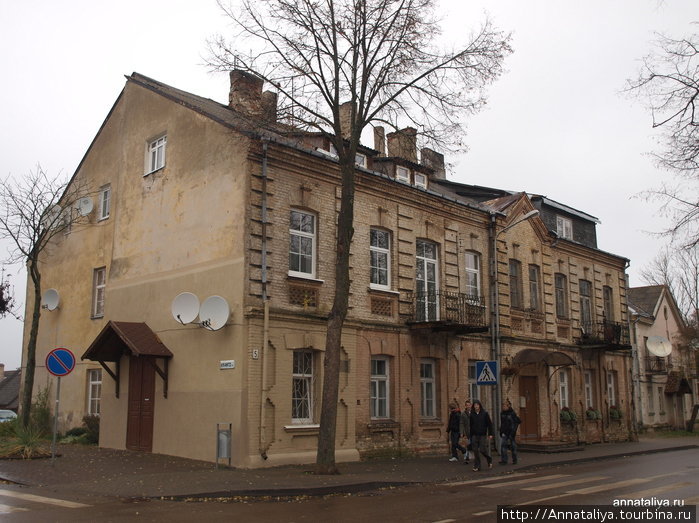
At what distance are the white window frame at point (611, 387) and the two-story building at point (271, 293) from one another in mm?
3105

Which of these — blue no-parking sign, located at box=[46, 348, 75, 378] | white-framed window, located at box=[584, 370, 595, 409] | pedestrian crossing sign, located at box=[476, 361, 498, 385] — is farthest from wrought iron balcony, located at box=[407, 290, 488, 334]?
blue no-parking sign, located at box=[46, 348, 75, 378]

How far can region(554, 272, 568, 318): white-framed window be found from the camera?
29.0m

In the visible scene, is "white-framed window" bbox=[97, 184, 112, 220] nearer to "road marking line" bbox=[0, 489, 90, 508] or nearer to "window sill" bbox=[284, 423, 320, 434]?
"window sill" bbox=[284, 423, 320, 434]

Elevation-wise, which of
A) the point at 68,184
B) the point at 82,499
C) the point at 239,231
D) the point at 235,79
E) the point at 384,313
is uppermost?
the point at 235,79

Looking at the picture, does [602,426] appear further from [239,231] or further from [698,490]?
[239,231]

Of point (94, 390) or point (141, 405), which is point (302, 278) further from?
point (94, 390)

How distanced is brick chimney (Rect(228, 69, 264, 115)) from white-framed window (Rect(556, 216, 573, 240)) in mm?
15170

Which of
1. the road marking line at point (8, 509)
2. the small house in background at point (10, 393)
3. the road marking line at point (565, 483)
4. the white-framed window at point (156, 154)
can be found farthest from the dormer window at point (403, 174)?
the small house in background at point (10, 393)

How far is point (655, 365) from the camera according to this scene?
4084 cm

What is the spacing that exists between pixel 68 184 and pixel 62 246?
2.30 metres

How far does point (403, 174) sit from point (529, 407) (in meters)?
9.80

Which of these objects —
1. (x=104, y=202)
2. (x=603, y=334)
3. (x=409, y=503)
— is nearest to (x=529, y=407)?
(x=603, y=334)

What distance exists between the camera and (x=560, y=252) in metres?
29.3

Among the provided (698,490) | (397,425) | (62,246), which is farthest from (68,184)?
(698,490)
